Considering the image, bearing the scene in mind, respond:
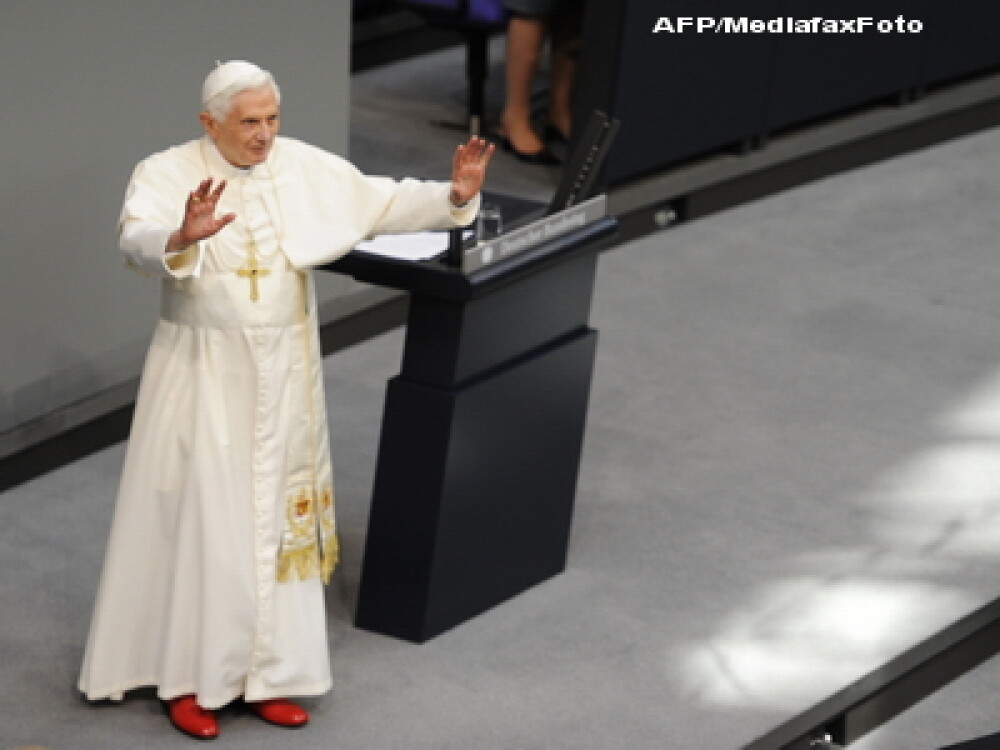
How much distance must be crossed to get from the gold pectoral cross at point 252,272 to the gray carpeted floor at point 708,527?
1.06 m

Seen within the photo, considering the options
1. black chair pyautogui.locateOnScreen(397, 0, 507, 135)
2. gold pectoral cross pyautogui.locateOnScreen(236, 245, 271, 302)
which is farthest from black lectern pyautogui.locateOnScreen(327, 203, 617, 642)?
black chair pyautogui.locateOnScreen(397, 0, 507, 135)

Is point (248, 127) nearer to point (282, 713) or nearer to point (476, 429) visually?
point (476, 429)


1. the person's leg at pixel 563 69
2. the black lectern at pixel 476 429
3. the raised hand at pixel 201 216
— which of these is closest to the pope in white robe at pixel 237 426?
the raised hand at pixel 201 216

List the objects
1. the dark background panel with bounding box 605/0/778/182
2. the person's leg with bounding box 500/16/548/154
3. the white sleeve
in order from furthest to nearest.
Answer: the person's leg with bounding box 500/16/548/154
the dark background panel with bounding box 605/0/778/182
the white sleeve

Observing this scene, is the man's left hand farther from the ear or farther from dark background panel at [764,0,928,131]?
dark background panel at [764,0,928,131]

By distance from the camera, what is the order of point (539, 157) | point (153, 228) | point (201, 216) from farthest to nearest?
1. point (539, 157)
2. point (153, 228)
3. point (201, 216)

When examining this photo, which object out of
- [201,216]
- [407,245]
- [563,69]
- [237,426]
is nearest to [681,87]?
[563,69]

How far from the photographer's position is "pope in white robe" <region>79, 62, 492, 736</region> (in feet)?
15.7

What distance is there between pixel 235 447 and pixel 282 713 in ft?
2.23

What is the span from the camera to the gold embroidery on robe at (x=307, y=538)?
5.04 m

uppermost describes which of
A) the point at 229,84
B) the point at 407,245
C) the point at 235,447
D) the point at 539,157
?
the point at 229,84

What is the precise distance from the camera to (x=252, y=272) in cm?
482

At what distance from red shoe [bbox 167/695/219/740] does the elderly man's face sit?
4.21ft

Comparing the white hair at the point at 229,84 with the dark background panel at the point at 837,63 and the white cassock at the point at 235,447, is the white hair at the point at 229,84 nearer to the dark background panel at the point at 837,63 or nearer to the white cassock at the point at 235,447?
the white cassock at the point at 235,447
